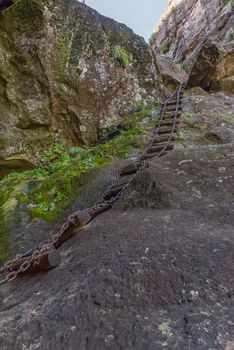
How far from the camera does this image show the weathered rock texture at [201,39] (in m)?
12.6

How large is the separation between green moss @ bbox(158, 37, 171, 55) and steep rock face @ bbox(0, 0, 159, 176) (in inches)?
937

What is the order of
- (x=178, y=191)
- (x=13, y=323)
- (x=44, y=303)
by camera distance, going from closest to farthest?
(x=13, y=323), (x=44, y=303), (x=178, y=191)

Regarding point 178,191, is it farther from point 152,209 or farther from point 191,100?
point 191,100

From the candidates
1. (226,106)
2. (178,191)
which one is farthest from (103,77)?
(178,191)

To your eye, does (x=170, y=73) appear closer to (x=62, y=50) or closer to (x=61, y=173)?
(x=62, y=50)

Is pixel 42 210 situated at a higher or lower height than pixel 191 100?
lower

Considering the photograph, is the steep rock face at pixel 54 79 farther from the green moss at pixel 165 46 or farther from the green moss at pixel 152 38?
the green moss at pixel 152 38

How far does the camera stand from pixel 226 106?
9.76 meters

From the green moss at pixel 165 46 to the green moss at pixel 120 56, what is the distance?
2369 centimetres

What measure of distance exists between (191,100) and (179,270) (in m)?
7.55

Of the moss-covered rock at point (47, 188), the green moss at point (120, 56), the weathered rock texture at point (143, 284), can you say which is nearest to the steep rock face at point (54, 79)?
the green moss at point (120, 56)

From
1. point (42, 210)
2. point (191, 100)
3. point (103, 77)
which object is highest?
point (103, 77)

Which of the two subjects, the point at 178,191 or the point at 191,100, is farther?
the point at 191,100

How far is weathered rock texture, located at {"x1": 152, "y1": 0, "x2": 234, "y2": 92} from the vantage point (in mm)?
12602
